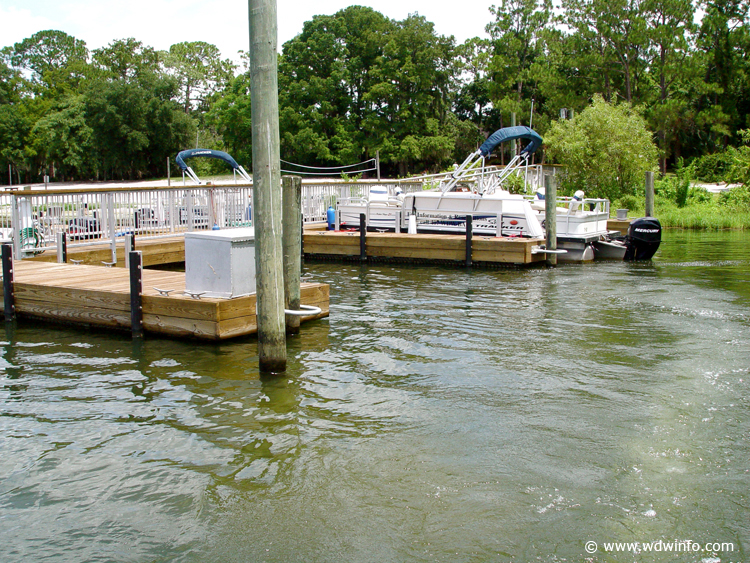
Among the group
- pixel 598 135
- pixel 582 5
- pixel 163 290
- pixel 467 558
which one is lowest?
pixel 467 558

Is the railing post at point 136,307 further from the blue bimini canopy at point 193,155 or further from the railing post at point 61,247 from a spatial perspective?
the blue bimini canopy at point 193,155

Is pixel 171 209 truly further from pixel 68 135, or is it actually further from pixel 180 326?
pixel 68 135

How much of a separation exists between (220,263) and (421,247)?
1093cm

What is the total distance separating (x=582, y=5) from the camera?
49.9m

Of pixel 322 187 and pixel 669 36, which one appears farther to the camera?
pixel 669 36

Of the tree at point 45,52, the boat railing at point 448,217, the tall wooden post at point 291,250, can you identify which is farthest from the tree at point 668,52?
the tree at point 45,52

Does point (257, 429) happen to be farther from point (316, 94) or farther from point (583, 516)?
point (316, 94)

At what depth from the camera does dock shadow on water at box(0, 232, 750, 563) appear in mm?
5156

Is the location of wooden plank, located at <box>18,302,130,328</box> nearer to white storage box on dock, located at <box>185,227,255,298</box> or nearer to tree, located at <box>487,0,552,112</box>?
white storage box on dock, located at <box>185,227,255,298</box>

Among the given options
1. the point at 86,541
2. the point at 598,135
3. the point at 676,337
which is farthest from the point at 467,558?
the point at 598,135

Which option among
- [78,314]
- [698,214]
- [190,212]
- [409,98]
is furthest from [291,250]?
[409,98]

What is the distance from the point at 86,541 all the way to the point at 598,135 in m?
35.1

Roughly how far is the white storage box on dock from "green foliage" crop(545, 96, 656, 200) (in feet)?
96.2

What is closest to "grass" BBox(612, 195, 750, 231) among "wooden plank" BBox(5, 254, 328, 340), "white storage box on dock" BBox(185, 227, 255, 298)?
"wooden plank" BBox(5, 254, 328, 340)
